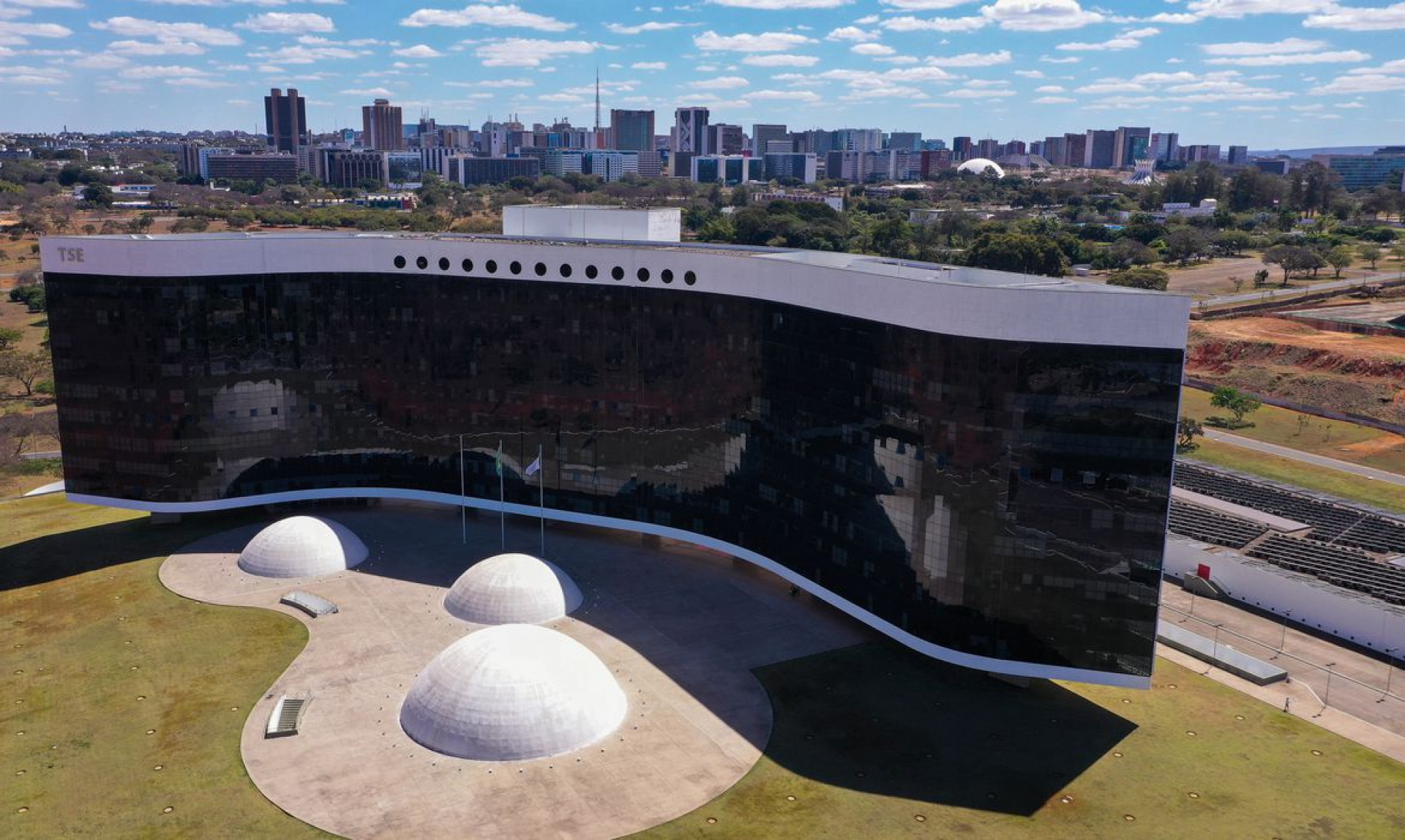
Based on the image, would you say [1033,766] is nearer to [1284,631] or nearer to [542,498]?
[1284,631]

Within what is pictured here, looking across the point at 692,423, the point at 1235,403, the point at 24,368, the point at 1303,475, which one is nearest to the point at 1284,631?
the point at 1303,475

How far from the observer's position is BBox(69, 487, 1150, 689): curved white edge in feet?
180

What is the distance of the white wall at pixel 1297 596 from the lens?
63.4 meters

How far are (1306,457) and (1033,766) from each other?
7511cm

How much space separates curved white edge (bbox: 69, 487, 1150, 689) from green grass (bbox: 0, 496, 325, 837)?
348cm

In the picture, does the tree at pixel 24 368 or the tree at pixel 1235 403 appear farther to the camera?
the tree at pixel 24 368

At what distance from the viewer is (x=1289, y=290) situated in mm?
178625

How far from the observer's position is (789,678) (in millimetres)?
58656

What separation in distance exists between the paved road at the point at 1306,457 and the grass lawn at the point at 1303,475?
3.48ft

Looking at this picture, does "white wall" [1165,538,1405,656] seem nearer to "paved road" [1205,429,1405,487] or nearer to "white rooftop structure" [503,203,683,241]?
"paved road" [1205,429,1405,487]

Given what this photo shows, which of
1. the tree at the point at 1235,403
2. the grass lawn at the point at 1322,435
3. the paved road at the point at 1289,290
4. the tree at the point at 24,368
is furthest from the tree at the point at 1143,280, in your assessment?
the tree at the point at 24,368

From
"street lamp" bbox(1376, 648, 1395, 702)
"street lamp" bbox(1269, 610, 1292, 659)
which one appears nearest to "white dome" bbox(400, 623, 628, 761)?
"street lamp" bbox(1269, 610, 1292, 659)

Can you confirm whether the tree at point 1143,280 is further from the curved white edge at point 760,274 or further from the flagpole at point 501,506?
the flagpole at point 501,506

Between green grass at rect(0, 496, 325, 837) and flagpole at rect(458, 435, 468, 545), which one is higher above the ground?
flagpole at rect(458, 435, 468, 545)
